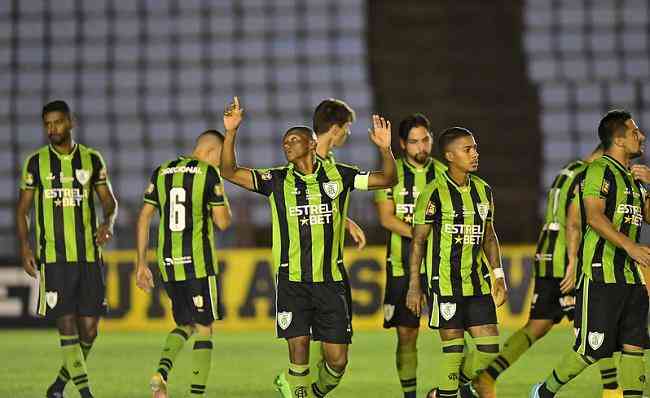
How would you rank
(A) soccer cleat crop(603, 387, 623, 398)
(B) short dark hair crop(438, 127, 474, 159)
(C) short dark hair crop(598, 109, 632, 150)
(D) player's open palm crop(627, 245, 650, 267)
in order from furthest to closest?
(A) soccer cleat crop(603, 387, 623, 398) < (B) short dark hair crop(438, 127, 474, 159) < (C) short dark hair crop(598, 109, 632, 150) < (D) player's open palm crop(627, 245, 650, 267)

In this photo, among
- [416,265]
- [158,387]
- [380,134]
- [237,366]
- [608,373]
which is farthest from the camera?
[237,366]

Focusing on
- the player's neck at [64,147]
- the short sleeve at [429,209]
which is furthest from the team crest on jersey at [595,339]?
the player's neck at [64,147]

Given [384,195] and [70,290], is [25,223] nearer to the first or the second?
[70,290]

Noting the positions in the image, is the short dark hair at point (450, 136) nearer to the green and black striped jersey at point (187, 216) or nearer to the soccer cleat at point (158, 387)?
the green and black striped jersey at point (187, 216)

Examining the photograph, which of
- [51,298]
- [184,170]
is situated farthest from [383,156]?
[51,298]

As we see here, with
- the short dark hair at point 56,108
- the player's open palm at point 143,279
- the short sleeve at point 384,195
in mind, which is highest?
the short dark hair at point 56,108

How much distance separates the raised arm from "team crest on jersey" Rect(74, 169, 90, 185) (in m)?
1.97

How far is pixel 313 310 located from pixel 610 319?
57.6 inches

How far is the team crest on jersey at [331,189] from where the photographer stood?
6035 millimetres

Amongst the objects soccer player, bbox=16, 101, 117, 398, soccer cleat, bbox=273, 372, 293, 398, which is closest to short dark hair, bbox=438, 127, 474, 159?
soccer cleat, bbox=273, 372, 293, 398

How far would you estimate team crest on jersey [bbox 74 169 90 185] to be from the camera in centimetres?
712

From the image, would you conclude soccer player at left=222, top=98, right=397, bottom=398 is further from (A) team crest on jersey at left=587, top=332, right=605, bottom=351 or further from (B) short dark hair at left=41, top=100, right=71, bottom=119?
(B) short dark hair at left=41, top=100, right=71, bottom=119

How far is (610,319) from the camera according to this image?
5949mm

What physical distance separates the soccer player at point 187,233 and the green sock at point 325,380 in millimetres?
909
